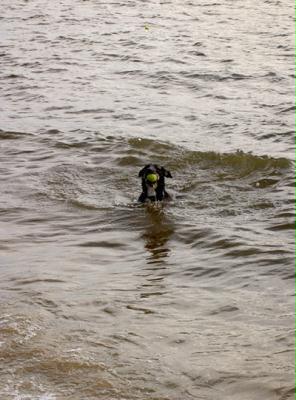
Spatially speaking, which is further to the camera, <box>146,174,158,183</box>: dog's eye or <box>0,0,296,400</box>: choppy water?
<box>146,174,158,183</box>: dog's eye

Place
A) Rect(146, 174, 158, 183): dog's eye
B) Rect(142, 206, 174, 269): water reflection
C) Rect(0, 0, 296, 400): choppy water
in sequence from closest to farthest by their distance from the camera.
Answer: Rect(0, 0, 296, 400): choppy water, Rect(142, 206, 174, 269): water reflection, Rect(146, 174, 158, 183): dog's eye

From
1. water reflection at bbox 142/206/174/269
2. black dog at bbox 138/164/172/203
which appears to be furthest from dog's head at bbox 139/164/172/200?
water reflection at bbox 142/206/174/269

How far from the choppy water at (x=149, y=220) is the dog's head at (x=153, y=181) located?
19cm

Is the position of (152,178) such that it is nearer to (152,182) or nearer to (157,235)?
(152,182)

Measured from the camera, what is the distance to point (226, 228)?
25.4ft

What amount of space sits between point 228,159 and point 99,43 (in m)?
8.91

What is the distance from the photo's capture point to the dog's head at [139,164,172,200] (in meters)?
8.20

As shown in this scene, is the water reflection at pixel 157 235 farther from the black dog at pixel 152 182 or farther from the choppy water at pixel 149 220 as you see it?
the black dog at pixel 152 182

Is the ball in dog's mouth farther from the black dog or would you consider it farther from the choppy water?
the choppy water

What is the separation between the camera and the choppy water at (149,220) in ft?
16.2

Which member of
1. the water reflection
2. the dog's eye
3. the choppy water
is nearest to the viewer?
the choppy water

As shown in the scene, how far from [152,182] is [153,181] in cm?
2

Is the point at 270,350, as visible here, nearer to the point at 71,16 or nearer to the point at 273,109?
the point at 273,109

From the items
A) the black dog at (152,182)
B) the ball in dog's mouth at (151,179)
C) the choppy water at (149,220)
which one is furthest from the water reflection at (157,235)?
the ball in dog's mouth at (151,179)
